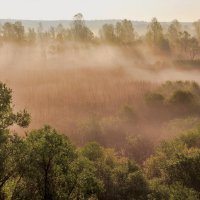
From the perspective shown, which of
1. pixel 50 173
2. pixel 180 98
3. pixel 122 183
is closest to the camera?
pixel 50 173

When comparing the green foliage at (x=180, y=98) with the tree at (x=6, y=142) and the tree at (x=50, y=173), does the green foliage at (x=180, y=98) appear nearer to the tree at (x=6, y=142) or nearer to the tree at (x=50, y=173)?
the tree at (x=50, y=173)

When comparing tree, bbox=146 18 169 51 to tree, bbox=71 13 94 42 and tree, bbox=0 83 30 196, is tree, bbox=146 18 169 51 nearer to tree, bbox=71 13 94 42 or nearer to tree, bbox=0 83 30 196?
tree, bbox=71 13 94 42

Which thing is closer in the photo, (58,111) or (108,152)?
(108,152)

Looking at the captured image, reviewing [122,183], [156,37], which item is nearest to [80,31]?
[156,37]

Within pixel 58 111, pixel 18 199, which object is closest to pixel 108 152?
pixel 18 199

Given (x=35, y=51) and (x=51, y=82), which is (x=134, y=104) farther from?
(x=35, y=51)

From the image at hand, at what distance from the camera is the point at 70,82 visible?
4724 inches

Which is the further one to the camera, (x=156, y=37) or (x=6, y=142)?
(x=156, y=37)

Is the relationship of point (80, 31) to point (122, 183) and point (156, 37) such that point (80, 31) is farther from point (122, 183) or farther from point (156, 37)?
point (122, 183)

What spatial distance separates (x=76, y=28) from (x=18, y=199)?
16041cm

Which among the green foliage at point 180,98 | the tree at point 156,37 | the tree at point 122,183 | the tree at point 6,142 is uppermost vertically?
the tree at point 156,37

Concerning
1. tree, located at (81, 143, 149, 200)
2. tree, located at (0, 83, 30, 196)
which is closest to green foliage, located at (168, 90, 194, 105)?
tree, located at (81, 143, 149, 200)

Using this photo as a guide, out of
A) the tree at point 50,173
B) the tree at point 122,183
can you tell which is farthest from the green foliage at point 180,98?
the tree at point 50,173

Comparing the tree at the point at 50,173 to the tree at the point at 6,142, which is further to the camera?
the tree at the point at 50,173
